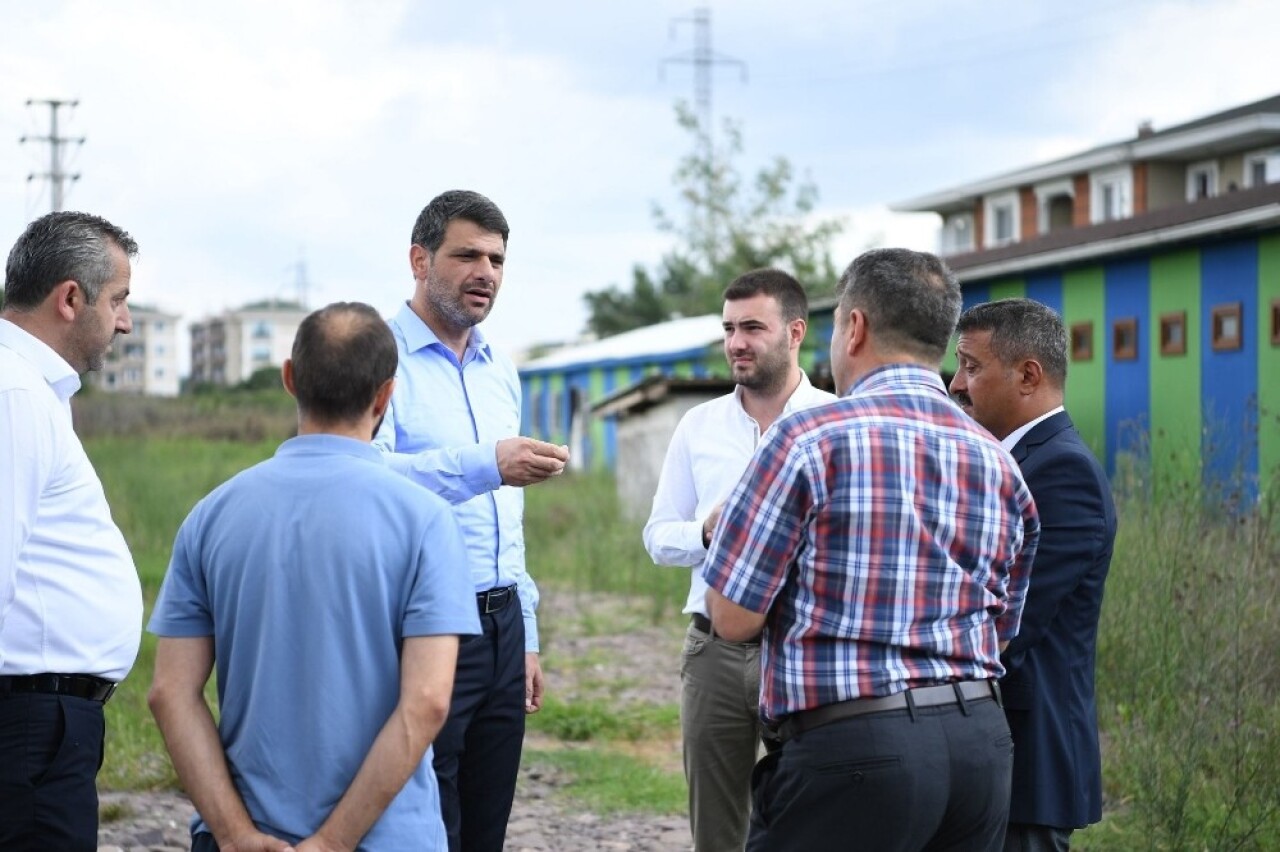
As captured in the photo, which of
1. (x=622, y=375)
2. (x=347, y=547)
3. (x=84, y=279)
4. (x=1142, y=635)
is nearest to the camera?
(x=347, y=547)

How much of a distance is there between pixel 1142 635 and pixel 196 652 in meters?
5.80

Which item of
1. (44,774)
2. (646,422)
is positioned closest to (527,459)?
(44,774)

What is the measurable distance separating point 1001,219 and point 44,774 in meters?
34.0

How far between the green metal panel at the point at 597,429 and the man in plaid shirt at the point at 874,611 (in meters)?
26.4

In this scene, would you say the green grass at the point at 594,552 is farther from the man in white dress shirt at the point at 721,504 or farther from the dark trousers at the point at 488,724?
the dark trousers at the point at 488,724

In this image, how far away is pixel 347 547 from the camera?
288 cm

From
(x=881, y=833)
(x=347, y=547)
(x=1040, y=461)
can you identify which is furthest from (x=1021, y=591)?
(x=347, y=547)

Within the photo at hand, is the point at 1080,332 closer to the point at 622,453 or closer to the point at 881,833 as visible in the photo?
the point at 622,453

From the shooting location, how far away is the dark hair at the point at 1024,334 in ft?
12.6

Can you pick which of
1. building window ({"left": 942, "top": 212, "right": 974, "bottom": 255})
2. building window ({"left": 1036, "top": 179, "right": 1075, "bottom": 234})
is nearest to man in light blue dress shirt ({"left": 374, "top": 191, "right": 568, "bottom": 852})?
building window ({"left": 1036, "top": 179, "right": 1075, "bottom": 234})

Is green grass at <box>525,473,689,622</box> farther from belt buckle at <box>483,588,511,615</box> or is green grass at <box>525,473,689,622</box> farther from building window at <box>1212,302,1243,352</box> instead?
belt buckle at <box>483,588,511,615</box>

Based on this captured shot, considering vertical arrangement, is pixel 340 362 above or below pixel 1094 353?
below

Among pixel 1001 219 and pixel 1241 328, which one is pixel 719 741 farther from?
pixel 1001 219

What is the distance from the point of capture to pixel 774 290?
5125 mm
